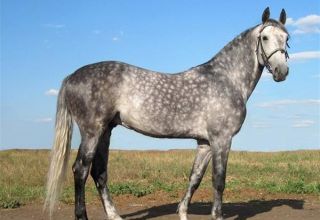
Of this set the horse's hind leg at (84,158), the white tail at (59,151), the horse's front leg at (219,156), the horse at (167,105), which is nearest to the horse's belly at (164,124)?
the horse at (167,105)

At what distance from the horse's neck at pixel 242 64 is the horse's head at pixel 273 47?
138mm

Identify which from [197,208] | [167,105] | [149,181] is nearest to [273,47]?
[167,105]

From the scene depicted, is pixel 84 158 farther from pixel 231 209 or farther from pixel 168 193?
pixel 168 193

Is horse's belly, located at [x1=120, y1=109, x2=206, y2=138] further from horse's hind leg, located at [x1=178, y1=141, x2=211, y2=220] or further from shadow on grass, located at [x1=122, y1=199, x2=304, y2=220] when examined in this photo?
shadow on grass, located at [x1=122, y1=199, x2=304, y2=220]

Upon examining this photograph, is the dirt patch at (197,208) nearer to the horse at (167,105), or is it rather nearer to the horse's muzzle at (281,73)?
the horse at (167,105)

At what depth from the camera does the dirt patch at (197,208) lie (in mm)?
8329

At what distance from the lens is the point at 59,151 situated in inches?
276

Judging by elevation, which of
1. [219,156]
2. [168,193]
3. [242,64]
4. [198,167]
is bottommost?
[168,193]

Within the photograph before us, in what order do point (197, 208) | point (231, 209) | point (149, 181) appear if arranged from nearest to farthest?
point (231, 209) → point (197, 208) → point (149, 181)

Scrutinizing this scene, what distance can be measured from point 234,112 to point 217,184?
1140 mm

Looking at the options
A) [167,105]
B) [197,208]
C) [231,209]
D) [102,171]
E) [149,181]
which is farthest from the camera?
[149,181]

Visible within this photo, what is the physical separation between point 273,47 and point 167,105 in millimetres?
1907

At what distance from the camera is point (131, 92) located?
6797mm

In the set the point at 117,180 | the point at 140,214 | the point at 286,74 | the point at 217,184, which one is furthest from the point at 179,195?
the point at 286,74
